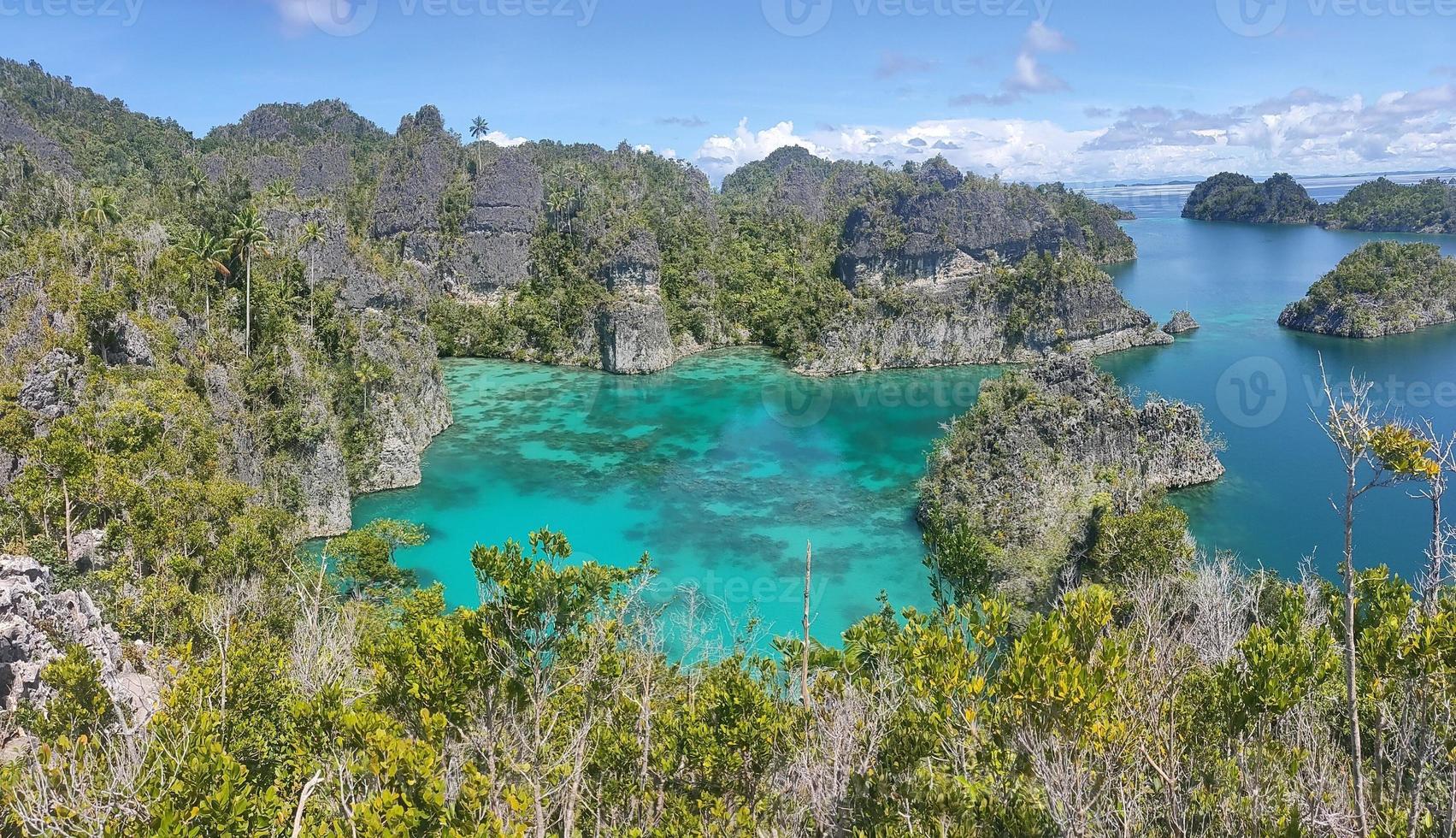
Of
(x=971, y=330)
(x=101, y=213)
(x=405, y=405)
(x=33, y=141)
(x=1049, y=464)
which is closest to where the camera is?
(x=1049, y=464)

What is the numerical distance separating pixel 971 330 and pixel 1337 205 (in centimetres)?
12322

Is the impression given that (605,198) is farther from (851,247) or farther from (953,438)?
(953,438)

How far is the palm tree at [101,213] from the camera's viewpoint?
1687 inches

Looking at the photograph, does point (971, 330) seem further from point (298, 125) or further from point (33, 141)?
point (298, 125)

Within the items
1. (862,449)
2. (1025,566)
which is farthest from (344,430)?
(1025,566)

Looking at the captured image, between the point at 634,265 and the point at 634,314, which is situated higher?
the point at 634,265

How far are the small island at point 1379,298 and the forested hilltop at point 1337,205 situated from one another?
71015mm

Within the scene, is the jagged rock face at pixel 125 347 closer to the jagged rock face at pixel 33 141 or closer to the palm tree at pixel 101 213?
the palm tree at pixel 101 213

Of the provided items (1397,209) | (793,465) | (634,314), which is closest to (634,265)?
(634,314)

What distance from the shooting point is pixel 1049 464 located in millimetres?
34781

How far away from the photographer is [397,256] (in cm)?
8006

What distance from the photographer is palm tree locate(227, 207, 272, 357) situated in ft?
124

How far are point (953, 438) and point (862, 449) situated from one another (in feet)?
38.2

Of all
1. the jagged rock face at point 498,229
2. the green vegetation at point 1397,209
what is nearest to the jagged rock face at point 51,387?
the jagged rock face at point 498,229
